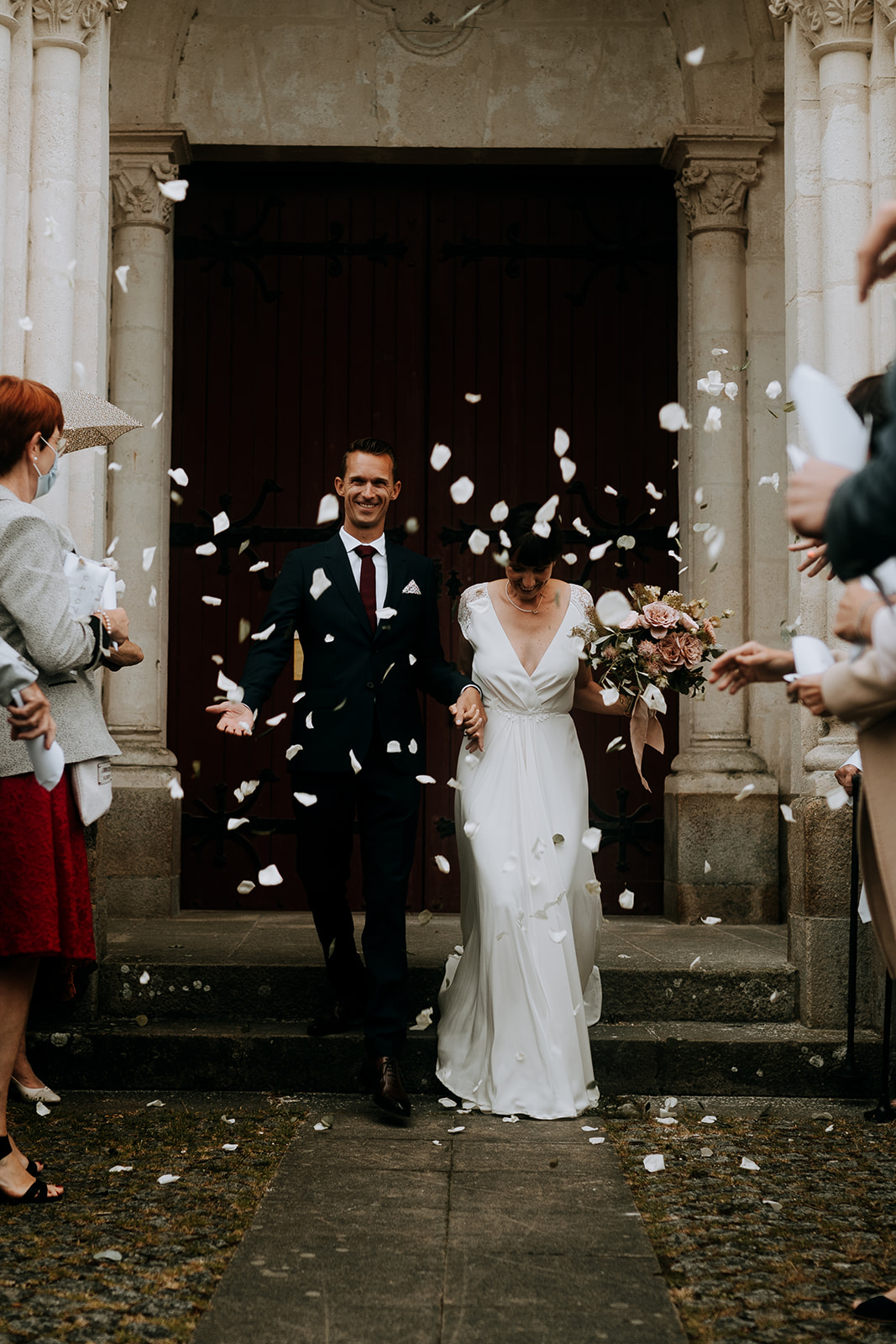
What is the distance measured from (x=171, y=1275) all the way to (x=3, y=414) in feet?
6.66

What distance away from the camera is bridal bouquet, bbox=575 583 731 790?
411 centimetres

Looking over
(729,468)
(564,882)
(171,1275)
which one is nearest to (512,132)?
(729,468)

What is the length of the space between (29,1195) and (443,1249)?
40.0 inches

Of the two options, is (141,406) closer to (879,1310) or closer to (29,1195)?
(29,1195)

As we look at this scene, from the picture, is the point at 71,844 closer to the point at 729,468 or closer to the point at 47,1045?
the point at 47,1045

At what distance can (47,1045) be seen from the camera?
174 inches

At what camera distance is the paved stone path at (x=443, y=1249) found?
2.53 meters

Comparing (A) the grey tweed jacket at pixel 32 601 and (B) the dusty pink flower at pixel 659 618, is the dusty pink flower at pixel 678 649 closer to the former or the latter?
(B) the dusty pink flower at pixel 659 618

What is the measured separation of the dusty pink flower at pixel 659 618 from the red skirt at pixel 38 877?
180 centimetres

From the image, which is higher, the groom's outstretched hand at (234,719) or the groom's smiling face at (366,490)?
the groom's smiling face at (366,490)

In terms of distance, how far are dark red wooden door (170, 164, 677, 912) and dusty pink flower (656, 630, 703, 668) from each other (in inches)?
100.0

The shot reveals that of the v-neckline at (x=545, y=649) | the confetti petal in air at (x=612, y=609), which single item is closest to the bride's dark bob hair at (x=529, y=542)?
the v-neckline at (x=545, y=649)

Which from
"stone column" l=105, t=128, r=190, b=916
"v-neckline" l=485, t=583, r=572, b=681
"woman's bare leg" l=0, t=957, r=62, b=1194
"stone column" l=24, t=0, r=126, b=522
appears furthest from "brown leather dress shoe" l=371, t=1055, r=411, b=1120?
"stone column" l=105, t=128, r=190, b=916

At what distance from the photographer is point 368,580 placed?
4.43 meters
